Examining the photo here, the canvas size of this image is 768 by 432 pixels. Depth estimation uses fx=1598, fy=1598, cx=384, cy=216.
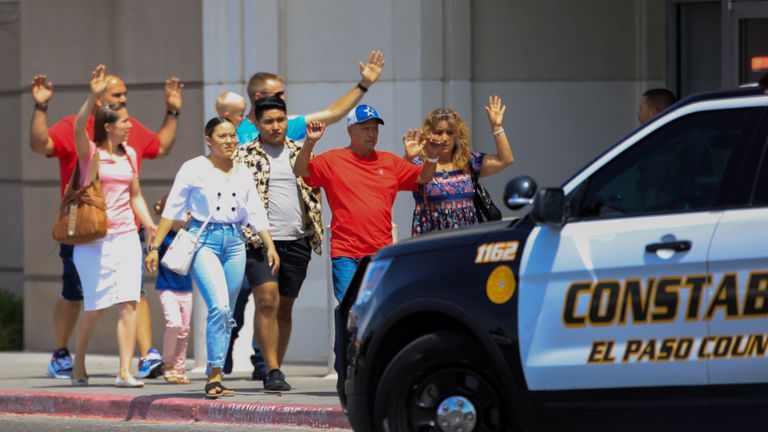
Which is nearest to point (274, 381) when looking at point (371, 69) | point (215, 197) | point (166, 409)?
point (166, 409)

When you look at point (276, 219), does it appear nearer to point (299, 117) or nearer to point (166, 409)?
point (299, 117)

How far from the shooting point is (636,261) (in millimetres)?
6918

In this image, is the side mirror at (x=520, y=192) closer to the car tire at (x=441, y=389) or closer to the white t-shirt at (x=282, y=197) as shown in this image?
the car tire at (x=441, y=389)

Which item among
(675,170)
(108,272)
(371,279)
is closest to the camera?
(675,170)

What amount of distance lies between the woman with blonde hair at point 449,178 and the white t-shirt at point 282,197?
1.03 metres

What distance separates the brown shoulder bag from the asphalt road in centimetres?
131

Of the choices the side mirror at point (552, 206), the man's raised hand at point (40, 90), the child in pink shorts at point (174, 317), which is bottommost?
the child in pink shorts at point (174, 317)

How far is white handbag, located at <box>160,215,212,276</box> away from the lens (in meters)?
10.2

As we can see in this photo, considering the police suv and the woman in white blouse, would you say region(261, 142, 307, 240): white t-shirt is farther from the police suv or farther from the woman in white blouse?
the police suv

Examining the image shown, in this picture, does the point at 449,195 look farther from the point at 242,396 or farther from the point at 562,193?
the point at 562,193

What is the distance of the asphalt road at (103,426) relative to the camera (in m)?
10.0

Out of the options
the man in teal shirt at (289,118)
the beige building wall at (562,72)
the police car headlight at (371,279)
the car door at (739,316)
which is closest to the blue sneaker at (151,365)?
the man in teal shirt at (289,118)

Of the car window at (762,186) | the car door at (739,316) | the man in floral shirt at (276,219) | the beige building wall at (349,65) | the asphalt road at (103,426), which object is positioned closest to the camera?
the car door at (739,316)

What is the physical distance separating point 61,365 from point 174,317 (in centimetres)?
121
